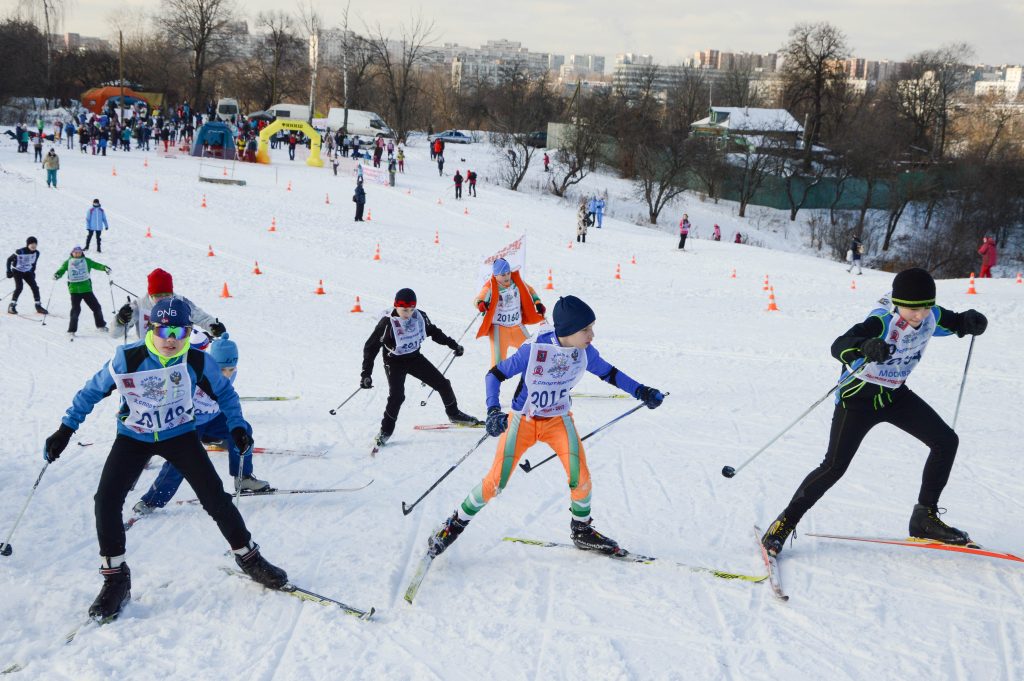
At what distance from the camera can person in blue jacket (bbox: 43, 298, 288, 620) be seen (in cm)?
412

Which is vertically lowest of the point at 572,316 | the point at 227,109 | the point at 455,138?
the point at 572,316

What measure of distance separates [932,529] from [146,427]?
4.80 m

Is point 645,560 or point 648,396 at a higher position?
point 648,396

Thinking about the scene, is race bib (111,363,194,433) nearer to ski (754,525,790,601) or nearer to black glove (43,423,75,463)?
black glove (43,423,75,463)

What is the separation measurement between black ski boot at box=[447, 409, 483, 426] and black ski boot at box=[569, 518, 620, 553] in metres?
2.94

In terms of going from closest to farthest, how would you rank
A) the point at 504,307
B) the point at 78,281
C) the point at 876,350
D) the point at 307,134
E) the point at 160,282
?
the point at 876,350
the point at 160,282
the point at 504,307
the point at 78,281
the point at 307,134

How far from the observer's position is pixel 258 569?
4.50 meters

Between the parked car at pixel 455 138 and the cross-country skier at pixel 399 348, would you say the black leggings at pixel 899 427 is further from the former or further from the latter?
the parked car at pixel 455 138

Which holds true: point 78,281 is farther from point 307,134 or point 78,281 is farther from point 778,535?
point 307,134

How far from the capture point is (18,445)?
701 centimetres

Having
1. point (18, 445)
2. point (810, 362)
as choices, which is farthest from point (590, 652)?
point (810, 362)

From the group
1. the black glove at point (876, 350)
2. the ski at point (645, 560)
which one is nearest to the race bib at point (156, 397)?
the ski at point (645, 560)

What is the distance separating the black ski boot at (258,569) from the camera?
14.7 ft

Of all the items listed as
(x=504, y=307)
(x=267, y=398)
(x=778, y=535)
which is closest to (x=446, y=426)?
(x=504, y=307)
